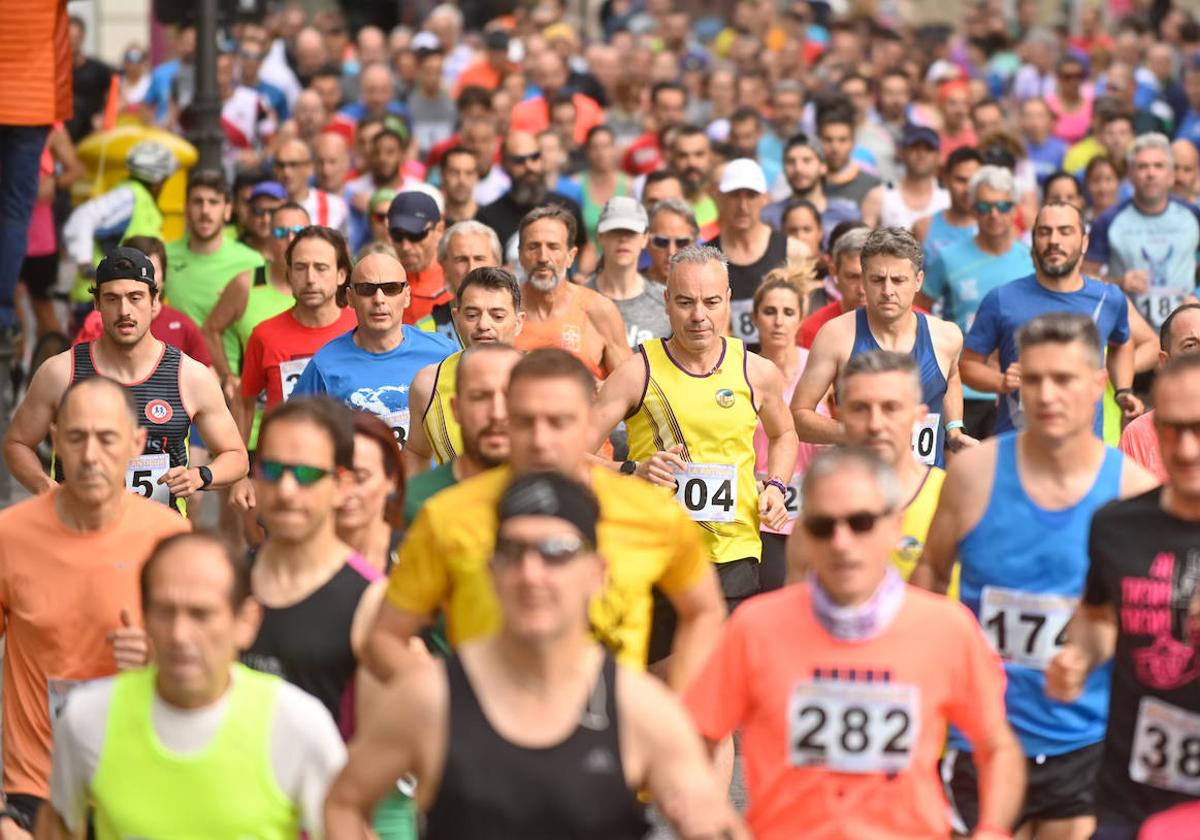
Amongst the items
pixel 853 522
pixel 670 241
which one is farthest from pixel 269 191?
pixel 853 522

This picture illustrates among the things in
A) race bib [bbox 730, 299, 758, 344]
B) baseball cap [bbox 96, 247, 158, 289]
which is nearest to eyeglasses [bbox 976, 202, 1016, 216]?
race bib [bbox 730, 299, 758, 344]

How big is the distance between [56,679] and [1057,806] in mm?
2688

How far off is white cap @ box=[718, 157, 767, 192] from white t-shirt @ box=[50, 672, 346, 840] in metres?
7.62

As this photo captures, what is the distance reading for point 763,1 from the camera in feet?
85.3

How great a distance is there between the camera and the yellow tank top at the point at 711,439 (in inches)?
343

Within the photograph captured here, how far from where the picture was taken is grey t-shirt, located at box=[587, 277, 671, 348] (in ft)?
37.4

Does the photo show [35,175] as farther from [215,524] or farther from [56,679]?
[56,679]

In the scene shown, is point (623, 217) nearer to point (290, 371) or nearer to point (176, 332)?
point (290, 371)

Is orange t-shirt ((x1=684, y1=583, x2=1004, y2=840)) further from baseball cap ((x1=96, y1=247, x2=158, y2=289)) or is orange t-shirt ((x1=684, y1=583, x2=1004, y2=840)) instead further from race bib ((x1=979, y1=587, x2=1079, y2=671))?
baseball cap ((x1=96, y1=247, x2=158, y2=289))

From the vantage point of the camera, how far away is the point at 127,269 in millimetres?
8891

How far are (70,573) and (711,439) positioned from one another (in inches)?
118

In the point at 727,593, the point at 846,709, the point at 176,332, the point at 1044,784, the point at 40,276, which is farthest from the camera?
the point at 40,276

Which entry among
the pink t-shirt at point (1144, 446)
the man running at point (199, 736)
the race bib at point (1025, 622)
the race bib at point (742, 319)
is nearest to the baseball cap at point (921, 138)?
the race bib at point (742, 319)

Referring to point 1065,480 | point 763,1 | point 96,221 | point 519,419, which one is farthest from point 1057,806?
point 763,1
